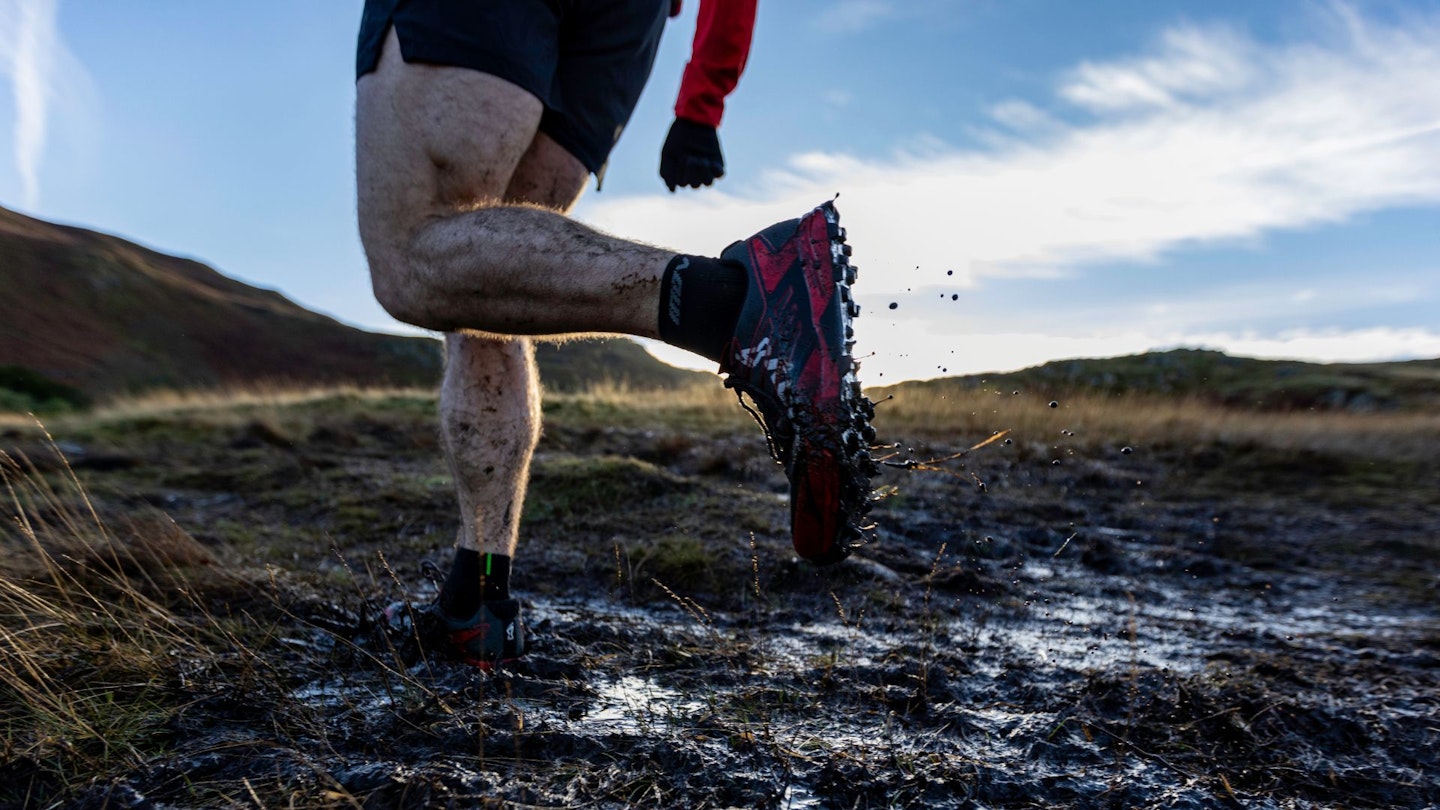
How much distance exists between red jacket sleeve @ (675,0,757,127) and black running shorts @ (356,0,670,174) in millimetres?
123

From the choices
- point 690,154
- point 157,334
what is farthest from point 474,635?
point 157,334

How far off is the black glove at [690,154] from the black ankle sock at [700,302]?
0.74 m

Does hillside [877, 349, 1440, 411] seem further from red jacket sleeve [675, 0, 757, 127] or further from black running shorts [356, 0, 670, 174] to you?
black running shorts [356, 0, 670, 174]

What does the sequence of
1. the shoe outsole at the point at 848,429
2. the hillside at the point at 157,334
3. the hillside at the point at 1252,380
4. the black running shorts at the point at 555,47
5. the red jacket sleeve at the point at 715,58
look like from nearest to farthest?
the shoe outsole at the point at 848,429
the black running shorts at the point at 555,47
the red jacket sleeve at the point at 715,58
the hillside at the point at 1252,380
the hillside at the point at 157,334

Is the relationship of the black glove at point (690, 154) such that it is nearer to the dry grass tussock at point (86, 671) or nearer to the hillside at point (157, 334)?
the dry grass tussock at point (86, 671)

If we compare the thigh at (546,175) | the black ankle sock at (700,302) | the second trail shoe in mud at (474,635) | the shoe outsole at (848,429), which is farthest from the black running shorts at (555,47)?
the second trail shoe in mud at (474,635)

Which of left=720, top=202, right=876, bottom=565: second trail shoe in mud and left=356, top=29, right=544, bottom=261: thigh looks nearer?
left=720, top=202, right=876, bottom=565: second trail shoe in mud

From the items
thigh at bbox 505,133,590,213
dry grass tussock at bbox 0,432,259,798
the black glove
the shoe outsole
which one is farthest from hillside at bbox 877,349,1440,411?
dry grass tussock at bbox 0,432,259,798

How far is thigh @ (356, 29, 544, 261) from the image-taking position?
1579mm

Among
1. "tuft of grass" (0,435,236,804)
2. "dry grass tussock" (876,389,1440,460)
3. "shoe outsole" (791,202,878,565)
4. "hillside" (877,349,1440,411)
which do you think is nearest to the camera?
"tuft of grass" (0,435,236,804)

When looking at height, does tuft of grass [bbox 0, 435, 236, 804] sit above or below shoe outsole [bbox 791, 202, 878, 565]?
below

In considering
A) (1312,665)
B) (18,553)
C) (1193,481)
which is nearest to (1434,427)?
(1193,481)

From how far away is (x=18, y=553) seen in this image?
2352 millimetres

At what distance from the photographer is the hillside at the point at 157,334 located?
117 feet
